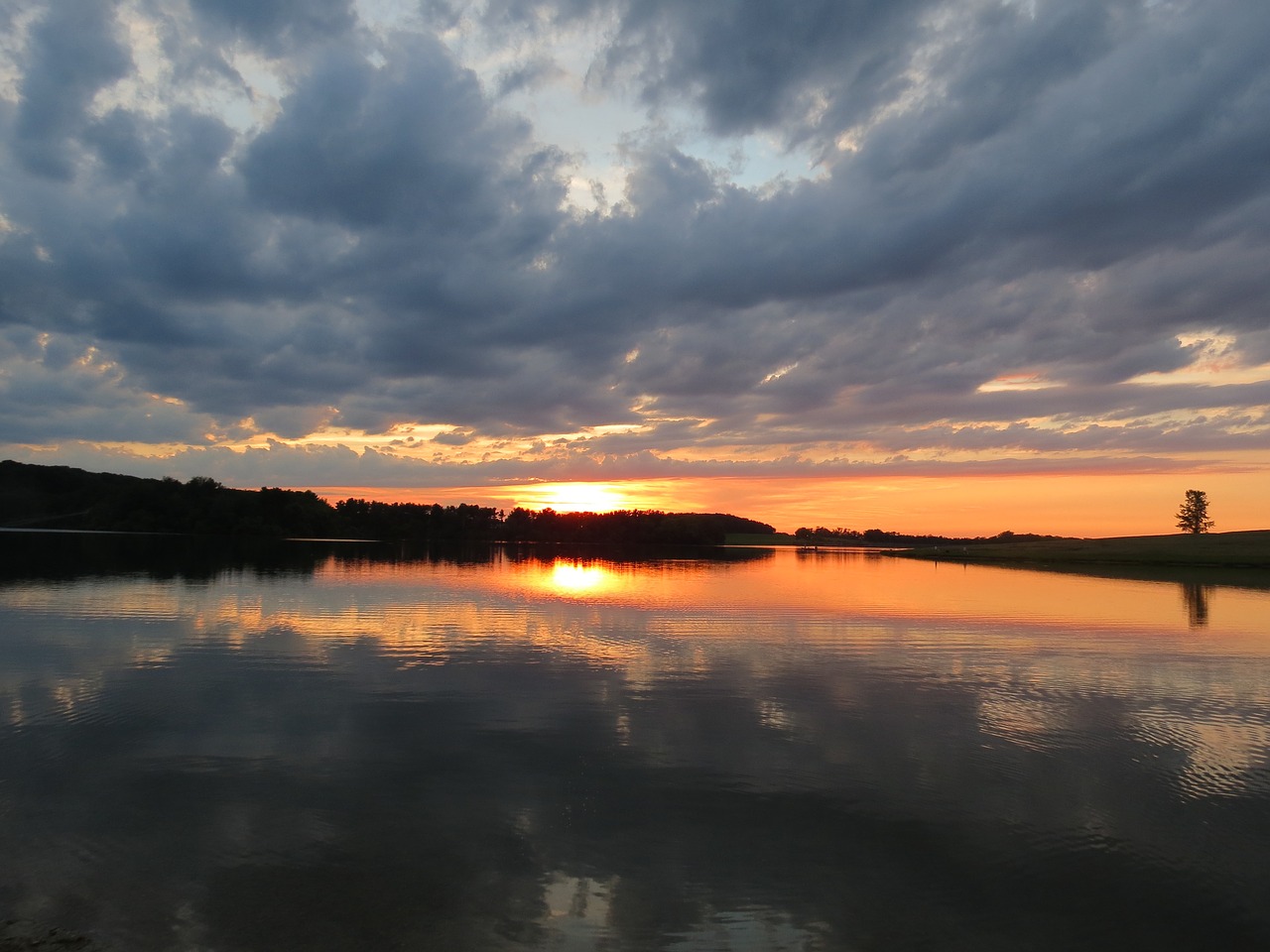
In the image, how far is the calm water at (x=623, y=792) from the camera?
783cm

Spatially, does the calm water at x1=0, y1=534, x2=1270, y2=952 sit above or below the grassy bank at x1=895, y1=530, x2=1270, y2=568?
below

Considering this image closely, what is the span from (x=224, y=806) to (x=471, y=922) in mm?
4814

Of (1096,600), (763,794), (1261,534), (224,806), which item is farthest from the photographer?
(1261,534)

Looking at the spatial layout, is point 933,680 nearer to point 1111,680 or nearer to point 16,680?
point 1111,680

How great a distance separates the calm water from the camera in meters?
7.83

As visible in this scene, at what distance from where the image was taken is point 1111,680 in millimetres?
20297

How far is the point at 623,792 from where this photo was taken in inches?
442

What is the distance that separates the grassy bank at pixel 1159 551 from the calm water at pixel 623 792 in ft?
260

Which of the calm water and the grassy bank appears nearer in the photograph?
the calm water

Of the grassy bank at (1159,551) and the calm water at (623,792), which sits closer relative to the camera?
the calm water at (623,792)

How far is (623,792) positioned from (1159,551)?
11138 centimetres

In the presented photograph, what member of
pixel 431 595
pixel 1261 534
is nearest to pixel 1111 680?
pixel 431 595

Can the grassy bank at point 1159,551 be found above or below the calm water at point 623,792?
above

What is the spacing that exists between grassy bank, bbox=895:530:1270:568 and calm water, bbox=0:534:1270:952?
79352 millimetres
